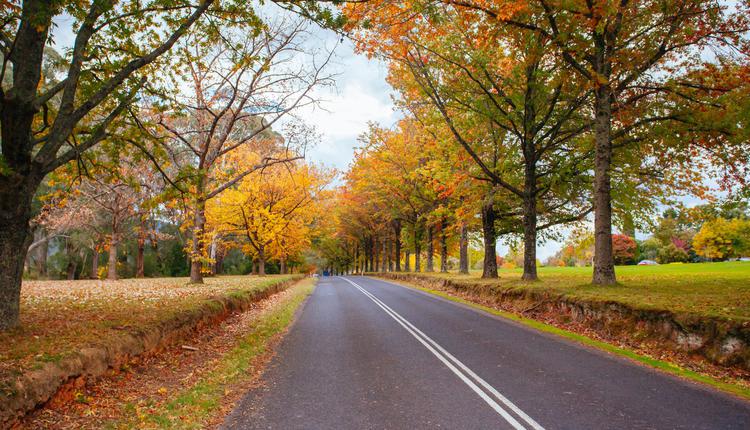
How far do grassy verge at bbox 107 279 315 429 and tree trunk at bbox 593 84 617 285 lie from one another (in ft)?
33.9

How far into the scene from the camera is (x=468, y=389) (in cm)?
580

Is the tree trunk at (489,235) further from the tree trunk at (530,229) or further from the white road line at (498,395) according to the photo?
the white road line at (498,395)

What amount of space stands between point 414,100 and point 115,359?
724 inches

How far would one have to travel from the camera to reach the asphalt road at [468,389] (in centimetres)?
473

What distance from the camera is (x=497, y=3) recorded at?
11797 millimetres

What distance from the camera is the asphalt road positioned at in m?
4.73

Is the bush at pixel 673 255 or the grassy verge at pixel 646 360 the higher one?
the bush at pixel 673 255

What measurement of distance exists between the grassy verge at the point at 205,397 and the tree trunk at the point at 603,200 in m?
10.3

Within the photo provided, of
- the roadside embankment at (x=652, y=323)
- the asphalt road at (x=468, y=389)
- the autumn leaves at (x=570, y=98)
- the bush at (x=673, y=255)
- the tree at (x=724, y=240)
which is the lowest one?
the asphalt road at (x=468, y=389)

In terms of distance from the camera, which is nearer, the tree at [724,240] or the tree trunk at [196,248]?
the tree trunk at [196,248]

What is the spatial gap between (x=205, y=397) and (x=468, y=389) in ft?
11.9

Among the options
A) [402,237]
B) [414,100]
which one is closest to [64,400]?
[414,100]

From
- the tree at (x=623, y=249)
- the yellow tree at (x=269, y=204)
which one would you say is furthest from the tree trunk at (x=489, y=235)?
the tree at (x=623, y=249)

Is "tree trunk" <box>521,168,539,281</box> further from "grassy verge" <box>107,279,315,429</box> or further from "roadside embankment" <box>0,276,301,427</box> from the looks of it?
"roadside embankment" <box>0,276,301,427</box>
